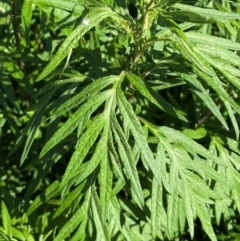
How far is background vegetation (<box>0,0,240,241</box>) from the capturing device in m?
1.73

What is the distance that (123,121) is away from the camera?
1.82 m

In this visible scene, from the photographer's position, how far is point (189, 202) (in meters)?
2.03

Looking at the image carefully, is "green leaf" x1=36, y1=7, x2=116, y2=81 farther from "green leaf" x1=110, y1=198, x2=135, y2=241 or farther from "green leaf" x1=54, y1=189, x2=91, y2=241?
"green leaf" x1=110, y1=198, x2=135, y2=241

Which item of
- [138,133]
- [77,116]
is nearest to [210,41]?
[138,133]

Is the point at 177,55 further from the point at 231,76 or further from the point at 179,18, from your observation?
the point at 179,18

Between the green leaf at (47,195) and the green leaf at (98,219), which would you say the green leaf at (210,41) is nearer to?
the green leaf at (98,219)

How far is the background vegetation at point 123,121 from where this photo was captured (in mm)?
1727

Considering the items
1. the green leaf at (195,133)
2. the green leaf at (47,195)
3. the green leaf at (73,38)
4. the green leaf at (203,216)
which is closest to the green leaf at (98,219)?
the green leaf at (47,195)

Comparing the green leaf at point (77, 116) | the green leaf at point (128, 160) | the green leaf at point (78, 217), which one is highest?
the green leaf at point (77, 116)

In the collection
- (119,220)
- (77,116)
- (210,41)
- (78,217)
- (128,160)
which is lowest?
(119,220)

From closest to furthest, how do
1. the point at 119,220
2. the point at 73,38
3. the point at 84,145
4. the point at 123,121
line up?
the point at 73,38, the point at 84,145, the point at 123,121, the point at 119,220

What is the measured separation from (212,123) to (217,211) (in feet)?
1.33

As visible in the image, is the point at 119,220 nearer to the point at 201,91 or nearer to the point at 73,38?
the point at 201,91

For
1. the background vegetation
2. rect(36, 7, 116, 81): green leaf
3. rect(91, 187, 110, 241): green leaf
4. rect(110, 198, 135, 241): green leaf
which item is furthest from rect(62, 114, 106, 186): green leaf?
rect(110, 198, 135, 241): green leaf
